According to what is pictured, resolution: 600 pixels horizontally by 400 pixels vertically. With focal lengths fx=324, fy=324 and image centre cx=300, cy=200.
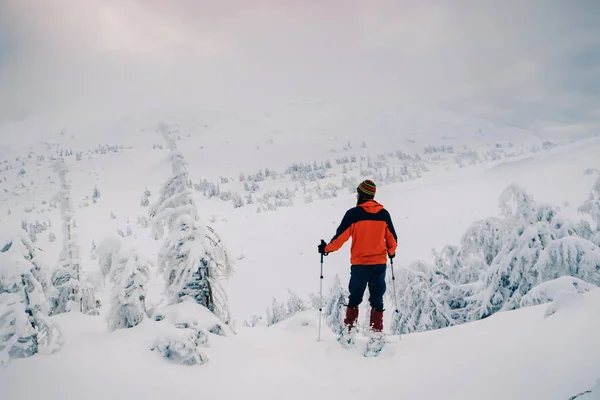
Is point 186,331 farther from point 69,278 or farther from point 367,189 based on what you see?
point 69,278

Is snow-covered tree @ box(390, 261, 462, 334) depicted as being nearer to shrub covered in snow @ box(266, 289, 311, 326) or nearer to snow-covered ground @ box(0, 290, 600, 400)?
shrub covered in snow @ box(266, 289, 311, 326)

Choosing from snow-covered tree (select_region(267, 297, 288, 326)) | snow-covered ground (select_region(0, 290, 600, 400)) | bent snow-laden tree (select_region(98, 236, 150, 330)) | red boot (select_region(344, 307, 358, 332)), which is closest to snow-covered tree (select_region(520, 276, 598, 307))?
snow-covered ground (select_region(0, 290, 600, 400))

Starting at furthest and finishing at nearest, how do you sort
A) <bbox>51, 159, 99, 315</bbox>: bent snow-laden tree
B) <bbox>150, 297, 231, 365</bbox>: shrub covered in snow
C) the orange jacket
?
<bbox>51, 159, 99, 315</bbox>: bent snow-laden tree, the orange jacket, <bbox>150, 297, 231, 365</bbox>: shrub covered in snow

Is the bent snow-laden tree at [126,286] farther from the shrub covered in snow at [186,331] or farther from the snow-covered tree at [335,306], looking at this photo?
the snow-covered tree at [335,306]

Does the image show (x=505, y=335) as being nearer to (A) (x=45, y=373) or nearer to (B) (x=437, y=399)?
(B) (x=437, y=399)

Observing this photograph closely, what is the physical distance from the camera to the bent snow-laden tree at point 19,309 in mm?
3326

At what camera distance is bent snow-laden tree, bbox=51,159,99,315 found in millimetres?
7016

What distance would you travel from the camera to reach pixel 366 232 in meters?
5.27

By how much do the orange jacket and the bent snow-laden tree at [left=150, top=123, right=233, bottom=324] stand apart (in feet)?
7.37

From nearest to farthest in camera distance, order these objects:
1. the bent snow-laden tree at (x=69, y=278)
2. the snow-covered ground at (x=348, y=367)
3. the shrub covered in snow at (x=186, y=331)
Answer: the snow-covered ground at (x=348, y=367) < the shrub covered in snow at (x=186, y=331) < the bent snow-laden tree at (x=69, y=278)

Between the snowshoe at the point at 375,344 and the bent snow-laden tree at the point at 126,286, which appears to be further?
the snowshoe at the point at 375,344

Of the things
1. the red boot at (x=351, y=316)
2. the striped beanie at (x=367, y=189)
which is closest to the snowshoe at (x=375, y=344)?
the red boot at (x=351, y=316)

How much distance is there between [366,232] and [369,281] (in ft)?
2.89

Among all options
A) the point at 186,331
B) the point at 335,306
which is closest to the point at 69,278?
the point at 186,331
